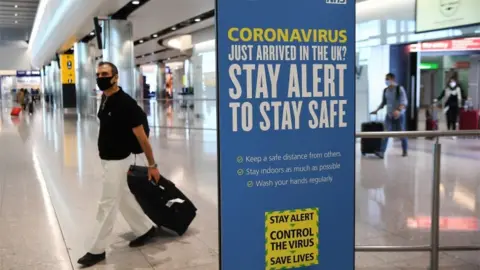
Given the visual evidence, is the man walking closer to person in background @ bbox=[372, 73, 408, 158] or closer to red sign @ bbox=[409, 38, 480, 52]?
person in background @ bbox=[372, 73, 408, 158]

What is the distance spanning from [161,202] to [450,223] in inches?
129

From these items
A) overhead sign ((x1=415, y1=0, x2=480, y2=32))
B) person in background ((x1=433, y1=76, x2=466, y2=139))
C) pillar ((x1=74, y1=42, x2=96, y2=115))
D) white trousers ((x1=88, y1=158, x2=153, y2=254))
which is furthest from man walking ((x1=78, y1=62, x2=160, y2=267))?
pillar ((x1=74, y1=42, x2=96, y2=115))

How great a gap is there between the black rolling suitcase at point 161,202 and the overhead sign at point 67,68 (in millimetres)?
35261

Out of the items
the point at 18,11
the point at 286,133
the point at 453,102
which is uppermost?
the point at 18,11

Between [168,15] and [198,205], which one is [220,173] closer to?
[198,205]

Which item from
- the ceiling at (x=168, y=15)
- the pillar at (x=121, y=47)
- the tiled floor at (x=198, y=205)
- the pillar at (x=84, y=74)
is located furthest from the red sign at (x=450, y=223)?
A: the pillar at (x=84, y=74)

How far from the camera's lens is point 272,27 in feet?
8.06

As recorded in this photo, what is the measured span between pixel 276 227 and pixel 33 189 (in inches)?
241

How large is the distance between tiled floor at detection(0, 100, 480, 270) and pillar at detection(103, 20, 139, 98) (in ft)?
19.3

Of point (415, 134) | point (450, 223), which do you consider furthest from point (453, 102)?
point (415, 134)

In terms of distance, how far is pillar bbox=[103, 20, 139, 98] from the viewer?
17.3 m

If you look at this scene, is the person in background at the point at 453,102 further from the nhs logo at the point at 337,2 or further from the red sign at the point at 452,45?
the nhs logo at the point at 337,2

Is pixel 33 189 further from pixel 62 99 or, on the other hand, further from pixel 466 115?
pixel 62 99

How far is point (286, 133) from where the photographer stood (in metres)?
2.56
